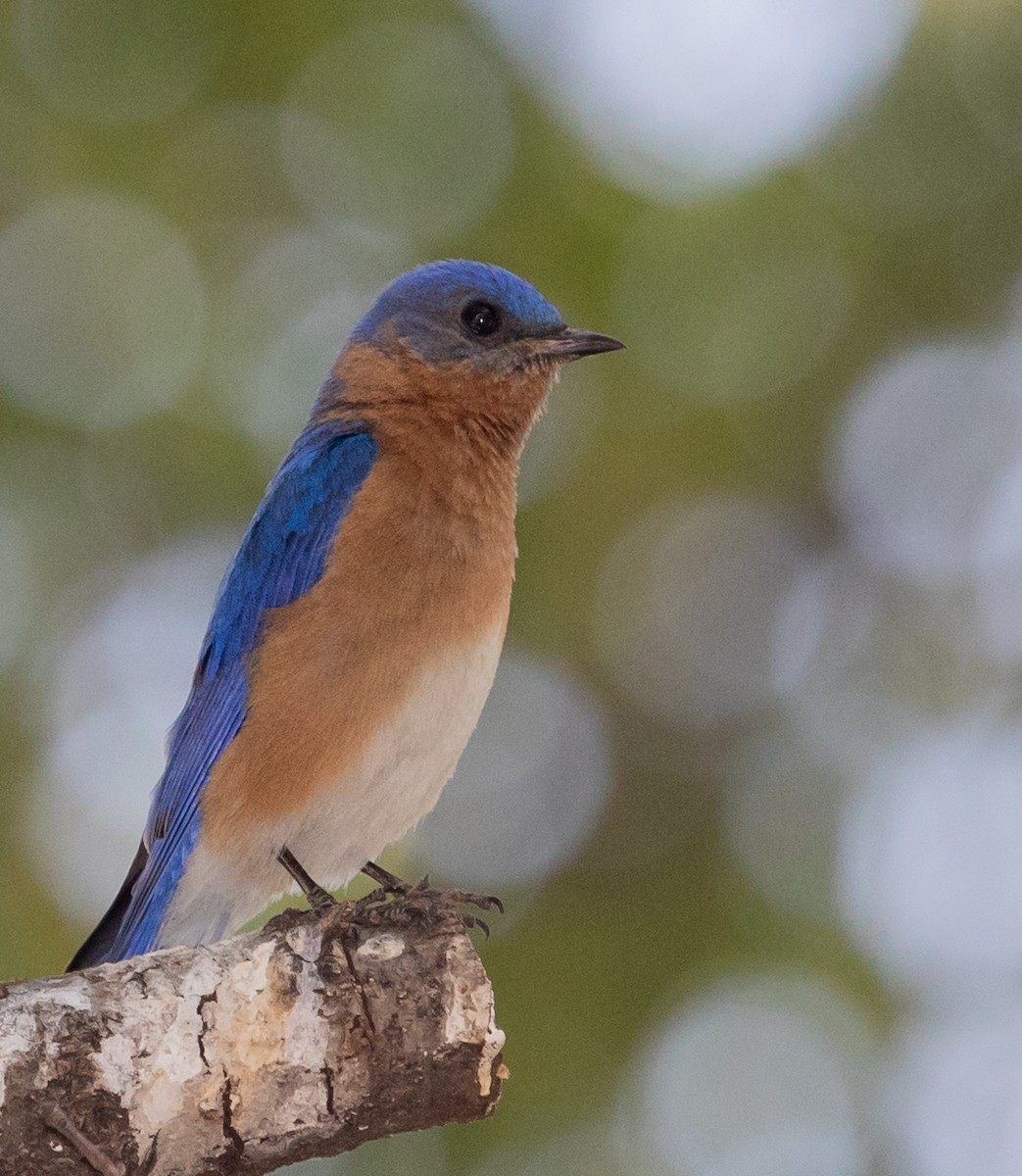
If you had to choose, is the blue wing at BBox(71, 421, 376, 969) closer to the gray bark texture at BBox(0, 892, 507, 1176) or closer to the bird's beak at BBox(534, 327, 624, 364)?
the bird's beak at BBox(534, 327, 624, 364)

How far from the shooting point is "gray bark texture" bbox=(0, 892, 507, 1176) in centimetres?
355

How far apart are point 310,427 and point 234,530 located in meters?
1.62

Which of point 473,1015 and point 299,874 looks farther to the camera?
point 299,874

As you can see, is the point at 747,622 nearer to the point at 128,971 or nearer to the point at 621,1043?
the point at 621,1043

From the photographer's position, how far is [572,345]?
627cm

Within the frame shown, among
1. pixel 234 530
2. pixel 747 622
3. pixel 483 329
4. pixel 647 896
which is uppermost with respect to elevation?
pixel 483 329

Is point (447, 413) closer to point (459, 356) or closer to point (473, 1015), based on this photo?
point (459, 356)

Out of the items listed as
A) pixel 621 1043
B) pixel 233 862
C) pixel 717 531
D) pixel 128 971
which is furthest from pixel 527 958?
pixel 128 971

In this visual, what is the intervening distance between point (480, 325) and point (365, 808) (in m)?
2.11

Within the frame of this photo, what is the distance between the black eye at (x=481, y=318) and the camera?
6.32 m

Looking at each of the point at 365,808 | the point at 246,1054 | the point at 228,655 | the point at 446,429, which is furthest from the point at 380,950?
the point at 446,429

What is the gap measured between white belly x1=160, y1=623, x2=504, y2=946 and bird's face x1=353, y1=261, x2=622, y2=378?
4.25ft

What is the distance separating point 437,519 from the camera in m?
5.45

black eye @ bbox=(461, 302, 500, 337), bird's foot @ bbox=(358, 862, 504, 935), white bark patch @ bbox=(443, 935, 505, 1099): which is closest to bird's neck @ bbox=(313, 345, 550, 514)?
black eye @ bbox=(461, 302, 500, 337)
